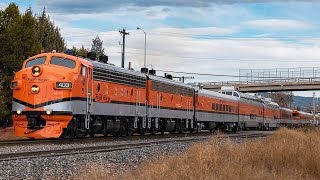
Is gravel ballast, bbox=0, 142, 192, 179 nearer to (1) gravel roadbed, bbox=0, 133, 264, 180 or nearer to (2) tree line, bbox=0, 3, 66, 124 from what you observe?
(1) gravel roadbed, bbox=0, 133, 264, 180

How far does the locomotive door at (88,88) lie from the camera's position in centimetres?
1922

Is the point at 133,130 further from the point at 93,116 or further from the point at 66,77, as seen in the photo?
the point at 66,77

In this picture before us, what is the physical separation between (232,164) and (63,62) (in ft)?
36.1

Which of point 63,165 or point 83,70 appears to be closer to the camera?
point 63,165

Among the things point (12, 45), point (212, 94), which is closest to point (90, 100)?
point (12, 45)

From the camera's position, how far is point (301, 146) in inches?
547

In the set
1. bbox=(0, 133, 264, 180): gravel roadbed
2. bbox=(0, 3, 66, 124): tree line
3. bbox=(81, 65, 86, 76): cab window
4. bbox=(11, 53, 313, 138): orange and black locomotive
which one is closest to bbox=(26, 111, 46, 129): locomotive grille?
bbox=(11, 53, 313, 138): orange and black locomotive

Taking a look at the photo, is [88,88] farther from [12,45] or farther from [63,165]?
[12,45]

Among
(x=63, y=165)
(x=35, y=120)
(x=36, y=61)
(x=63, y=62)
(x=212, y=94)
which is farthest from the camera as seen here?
(x=212, y=94)

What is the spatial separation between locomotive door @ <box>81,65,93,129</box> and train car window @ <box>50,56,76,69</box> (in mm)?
473

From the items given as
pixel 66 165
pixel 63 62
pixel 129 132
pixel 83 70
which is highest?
pixel 63 62

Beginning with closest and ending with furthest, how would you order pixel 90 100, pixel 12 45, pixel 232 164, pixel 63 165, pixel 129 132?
pixel 232 164
pixel 63 165
pixel 90 100
pixel 129 132
pixel 12 45

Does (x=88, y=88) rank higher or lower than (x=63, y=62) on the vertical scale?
lower

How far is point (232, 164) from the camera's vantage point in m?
10.1
